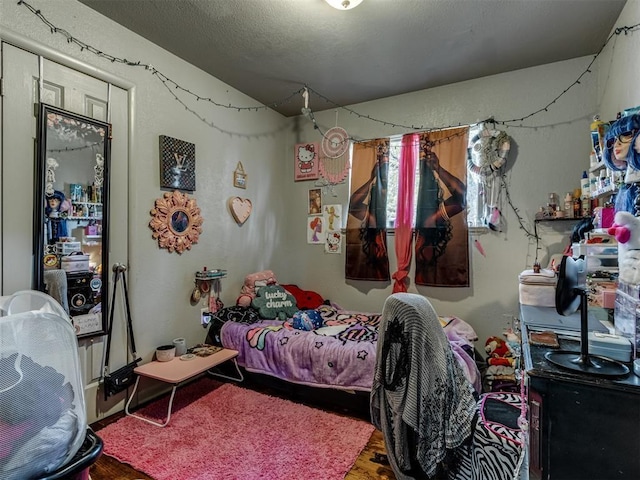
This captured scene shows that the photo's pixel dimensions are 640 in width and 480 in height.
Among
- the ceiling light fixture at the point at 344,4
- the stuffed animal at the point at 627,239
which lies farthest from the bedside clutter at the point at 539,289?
the ceiling light fixture at the point at 344,4

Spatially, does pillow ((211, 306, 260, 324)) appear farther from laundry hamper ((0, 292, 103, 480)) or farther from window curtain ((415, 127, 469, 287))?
laundry hamper ((0, 292, 103, 480))

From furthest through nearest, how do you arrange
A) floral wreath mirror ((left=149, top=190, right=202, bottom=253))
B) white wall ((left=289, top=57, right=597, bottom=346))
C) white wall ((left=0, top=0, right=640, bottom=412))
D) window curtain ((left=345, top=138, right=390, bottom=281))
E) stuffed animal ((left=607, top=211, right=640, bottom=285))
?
window curtain ((left=345, top=138, right=390, bottom=281)) < white wall ((left=289, top=57, right=597, bottom=346)) < floral wreath mirror ((left=149, top=190, right=202, bottom=253)) < white wall ((left=0, top=0, right=640, bottom=412)) < stuffed animal ((left=607, top=211, right=640, bottom=285))

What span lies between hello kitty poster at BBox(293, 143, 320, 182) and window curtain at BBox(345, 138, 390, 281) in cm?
49

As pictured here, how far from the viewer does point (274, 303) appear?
3.14 metres

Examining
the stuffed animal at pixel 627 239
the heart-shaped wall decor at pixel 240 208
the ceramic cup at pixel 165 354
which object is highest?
the heart-shaped wall decor at pixel 240 208

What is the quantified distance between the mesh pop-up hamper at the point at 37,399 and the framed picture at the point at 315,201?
9.40 ft

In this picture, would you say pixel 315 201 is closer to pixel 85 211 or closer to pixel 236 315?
pixel 236 315

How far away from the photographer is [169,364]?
2.37m

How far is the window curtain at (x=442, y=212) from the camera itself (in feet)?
9.94

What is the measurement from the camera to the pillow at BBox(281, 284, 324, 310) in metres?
3.47

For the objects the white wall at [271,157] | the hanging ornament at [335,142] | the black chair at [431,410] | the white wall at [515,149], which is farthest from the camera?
the hanging ornament at [335,142]

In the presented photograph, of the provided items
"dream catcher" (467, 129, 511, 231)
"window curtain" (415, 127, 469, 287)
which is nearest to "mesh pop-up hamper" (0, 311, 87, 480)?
"window curtain" (415, 127, 469, 287)

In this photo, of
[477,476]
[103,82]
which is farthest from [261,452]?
[103,82]

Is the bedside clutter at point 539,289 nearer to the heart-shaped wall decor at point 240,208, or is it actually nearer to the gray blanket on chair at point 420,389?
the gray blanket on chair at point 420,389
